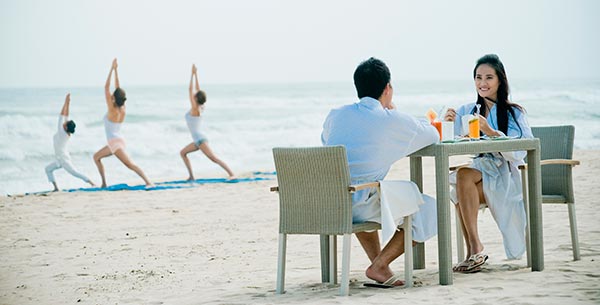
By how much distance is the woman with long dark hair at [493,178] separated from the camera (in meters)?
5.05

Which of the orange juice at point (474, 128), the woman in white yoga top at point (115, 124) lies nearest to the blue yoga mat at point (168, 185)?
the woman in white yoga top at point (115, 124)

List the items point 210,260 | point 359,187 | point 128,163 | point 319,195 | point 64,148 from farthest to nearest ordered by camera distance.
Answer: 1. point 64,148
2. point 128,163
3. point 210,260
4. point 319,195
5. point 359,187

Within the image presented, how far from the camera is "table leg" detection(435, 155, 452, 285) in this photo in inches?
179

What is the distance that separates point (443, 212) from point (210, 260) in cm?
207

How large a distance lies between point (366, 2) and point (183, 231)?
36.2 m

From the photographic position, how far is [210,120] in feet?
88.9

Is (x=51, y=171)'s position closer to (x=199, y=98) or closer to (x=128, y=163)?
(x=128, y=163)

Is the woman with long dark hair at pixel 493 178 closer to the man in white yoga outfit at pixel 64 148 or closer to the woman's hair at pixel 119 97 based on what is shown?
the woman's hair at pixel 119 97

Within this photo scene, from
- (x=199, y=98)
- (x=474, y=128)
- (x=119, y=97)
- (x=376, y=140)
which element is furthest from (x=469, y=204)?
(x=199, y=98)

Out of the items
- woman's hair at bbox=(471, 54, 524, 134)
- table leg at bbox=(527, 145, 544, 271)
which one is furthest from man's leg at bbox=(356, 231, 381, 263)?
woman's hair at bbox=(471, 54, 524, 134)

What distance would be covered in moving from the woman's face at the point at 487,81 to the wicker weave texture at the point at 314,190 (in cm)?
128

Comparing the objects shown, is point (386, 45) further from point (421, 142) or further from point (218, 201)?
point (421, 142)

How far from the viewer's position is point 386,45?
140 ft

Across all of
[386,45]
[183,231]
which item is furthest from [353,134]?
[386,45]
